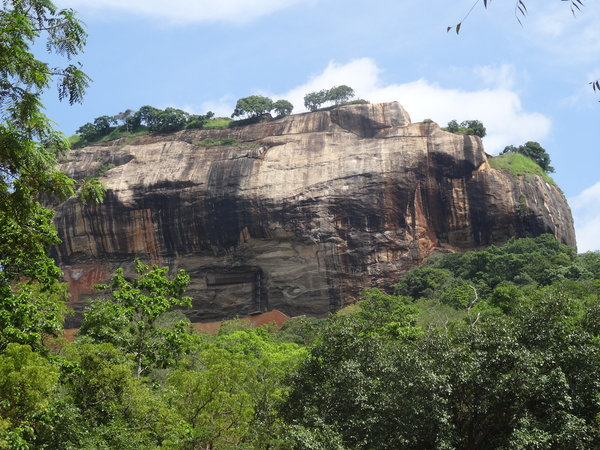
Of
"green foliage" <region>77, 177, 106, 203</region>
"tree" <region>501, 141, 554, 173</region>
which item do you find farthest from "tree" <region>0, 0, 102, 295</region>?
"tree" <region>501, 141, 554, 173</region>

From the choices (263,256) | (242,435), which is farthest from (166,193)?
(242,435)

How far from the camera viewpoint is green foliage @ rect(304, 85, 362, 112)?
4694cm

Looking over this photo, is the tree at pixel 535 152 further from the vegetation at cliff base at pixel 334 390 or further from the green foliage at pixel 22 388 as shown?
the green foliage at pixel 22 388

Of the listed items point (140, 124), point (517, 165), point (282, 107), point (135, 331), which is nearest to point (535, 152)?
point (517, 165)

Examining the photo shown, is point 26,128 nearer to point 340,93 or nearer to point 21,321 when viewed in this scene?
point 21,321

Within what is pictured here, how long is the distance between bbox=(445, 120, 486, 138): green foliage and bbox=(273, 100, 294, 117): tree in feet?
34.8

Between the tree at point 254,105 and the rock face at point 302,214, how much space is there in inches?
172

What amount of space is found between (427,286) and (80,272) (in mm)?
19956

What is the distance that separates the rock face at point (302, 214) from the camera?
37844 mm

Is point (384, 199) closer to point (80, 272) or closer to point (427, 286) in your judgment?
point (427, 286)

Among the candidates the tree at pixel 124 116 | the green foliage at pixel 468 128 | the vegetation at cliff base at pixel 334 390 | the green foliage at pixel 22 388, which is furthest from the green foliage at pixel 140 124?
the green foliage at pixel 22 388

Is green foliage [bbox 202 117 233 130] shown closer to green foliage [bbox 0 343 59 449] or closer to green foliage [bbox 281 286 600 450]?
green foliage [bbox 281 286 600 450]

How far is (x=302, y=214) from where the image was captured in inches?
1490

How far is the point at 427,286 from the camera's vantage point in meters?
35.7
